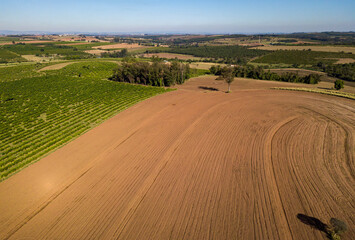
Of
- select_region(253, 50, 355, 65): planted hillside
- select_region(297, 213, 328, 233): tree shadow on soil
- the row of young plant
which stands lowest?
select_region(297, 213, 328, 233): tree shadow on soil

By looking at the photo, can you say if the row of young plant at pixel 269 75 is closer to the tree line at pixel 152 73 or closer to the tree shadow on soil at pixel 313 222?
the tree line at pixel 152 73

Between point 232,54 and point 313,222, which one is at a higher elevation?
point 232,54

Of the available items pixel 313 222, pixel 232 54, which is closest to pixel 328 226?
pixel 313 222

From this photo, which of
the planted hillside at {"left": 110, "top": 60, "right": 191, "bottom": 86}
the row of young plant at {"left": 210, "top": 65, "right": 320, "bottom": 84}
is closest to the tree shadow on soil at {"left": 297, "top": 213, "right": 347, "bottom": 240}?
the planted hillside at {"left": 110, "top": 60, "right": 191, "bottom": 86}

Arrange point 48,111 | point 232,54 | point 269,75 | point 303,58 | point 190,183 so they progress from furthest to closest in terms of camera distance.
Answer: point 232,54
point 303,58
point 269,75
point 48,111
point 190,183

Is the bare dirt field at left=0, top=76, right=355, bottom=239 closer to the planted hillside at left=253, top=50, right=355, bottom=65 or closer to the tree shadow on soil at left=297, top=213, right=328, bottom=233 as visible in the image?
the tree shadow on soil at left=297, top=213, right=328, bottom=233

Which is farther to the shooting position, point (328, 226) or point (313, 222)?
point (313, 222)

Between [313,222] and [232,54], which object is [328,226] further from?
[232,54]

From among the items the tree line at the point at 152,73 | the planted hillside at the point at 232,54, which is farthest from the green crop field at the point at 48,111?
the planted hillside at the point at 232,54
